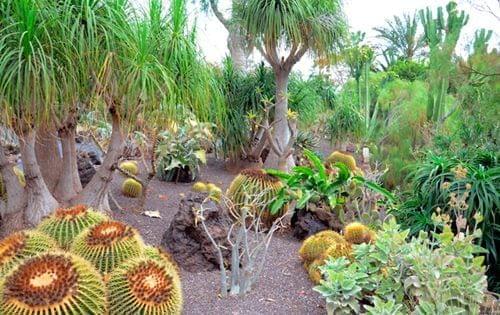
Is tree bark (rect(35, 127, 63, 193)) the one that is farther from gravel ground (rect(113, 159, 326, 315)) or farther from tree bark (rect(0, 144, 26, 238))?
gravel ground (rect(113, 159, 326, 315))

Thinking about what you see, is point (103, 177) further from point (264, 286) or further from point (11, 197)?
point (264, 286)

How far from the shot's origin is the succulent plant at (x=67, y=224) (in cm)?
314

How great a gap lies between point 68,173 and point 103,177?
0.47m

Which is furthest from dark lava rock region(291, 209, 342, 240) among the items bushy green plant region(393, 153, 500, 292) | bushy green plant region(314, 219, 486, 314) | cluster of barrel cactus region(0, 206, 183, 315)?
cluster of barrel cactus region(0, 206, 183, 315)

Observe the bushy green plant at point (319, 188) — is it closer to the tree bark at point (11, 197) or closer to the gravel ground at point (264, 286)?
the gravel ground at point (264, 286)

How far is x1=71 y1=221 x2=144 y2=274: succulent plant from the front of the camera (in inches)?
111

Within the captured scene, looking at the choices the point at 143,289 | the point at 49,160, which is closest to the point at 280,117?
the point at 49,160

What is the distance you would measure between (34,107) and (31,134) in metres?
0.68

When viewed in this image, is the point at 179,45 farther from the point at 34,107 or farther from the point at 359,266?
the point at 359,266

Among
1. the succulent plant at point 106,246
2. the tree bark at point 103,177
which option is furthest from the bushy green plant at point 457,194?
the tree bark at point 103,177

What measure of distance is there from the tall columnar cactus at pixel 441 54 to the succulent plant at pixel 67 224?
13.4ft

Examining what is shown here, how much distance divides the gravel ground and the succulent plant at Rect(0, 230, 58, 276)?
93 cm

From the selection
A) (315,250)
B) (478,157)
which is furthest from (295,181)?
(478,157)

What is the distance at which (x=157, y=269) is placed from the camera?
2695 mm
